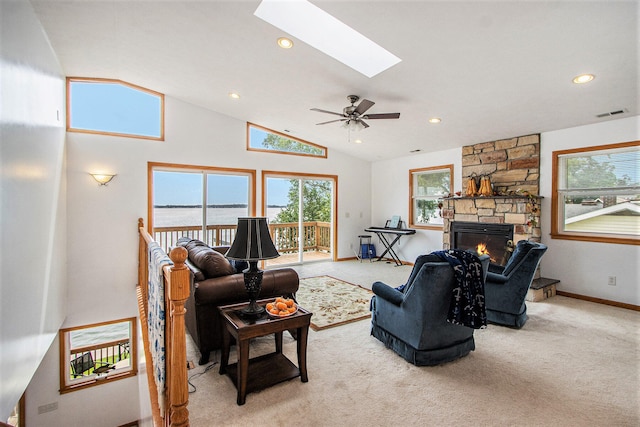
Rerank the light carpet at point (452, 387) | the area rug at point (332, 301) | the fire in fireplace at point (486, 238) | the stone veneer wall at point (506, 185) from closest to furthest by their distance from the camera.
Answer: the light carpet at point (452, 387), the area rug at point (332, 301), the stone veneer wall at point (506, 185), the fire in fireplace at point (486, 238)

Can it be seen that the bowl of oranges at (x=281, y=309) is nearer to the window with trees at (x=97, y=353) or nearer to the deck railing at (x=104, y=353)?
the window with trees at (x=97, y=353)

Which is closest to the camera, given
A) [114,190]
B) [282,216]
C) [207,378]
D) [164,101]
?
[207,378]

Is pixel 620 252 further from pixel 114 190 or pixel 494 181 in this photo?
pixel 114 190

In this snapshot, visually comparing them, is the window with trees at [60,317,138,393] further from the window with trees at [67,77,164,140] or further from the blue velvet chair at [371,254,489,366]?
the blue velvet chair at [371,254,489,366]

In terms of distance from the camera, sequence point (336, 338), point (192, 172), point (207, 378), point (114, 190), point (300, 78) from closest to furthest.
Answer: point (207, 378) → point (336, 338) → point (300, 78) → point (114, 190) → point (192, 172)

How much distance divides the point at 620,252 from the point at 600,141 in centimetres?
149

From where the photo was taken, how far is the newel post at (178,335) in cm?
134

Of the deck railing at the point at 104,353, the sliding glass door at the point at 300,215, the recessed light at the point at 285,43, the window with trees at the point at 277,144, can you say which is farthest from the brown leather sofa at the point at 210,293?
the window with trees at the point at 277,144

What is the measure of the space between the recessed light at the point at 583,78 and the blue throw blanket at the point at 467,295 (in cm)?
251

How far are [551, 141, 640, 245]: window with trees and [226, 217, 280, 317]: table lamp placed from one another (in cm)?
450

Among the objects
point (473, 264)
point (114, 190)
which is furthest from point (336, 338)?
point (114, 190)

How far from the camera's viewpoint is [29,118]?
9.23 ft

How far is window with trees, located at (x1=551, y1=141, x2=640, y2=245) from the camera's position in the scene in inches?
154

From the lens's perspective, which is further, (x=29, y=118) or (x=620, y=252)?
(x=620, y=252)
